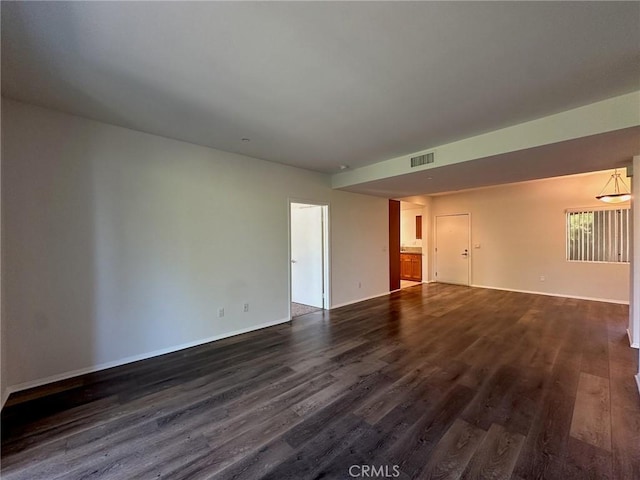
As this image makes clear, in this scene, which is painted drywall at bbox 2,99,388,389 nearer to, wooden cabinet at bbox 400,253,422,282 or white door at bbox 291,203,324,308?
white door at bbox 291,203,324,308

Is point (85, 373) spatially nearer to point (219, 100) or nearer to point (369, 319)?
point (219, 100)

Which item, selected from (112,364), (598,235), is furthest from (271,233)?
(598,235)

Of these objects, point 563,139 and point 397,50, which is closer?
point 397,50

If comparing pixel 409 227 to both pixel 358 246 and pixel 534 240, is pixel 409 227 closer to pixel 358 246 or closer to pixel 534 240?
pixel 534 240

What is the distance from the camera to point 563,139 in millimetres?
2773

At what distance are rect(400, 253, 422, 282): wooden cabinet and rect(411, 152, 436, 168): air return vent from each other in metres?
4.93

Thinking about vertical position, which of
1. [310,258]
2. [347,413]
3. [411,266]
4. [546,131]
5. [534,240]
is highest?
[546,131]

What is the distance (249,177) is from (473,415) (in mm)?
3891

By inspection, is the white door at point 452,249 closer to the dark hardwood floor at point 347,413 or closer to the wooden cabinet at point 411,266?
the wooden cabinet at point 411,266

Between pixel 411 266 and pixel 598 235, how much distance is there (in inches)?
168

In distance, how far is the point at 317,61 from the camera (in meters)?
1.97

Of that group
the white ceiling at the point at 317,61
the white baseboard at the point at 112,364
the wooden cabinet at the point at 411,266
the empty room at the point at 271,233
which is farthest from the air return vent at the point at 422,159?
the wooden cabinet at the point at 411,266

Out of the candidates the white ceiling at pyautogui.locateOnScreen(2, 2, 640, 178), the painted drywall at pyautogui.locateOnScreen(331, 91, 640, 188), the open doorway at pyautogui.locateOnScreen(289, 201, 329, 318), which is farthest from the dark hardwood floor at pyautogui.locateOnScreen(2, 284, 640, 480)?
the white ceiling at pyautogui.locateOnScreen(2, 2, 640, 178)

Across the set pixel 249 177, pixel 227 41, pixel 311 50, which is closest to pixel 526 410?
pixel 311 50
